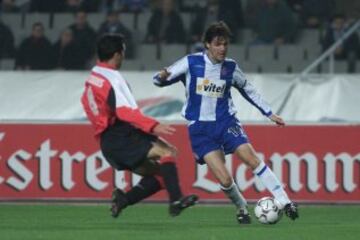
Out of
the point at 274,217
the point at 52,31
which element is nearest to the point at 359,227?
the point at 274,217

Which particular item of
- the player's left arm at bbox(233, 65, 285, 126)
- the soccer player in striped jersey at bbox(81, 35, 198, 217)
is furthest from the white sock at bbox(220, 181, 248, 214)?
the soccer player in striped jersey at bbox(81, 35, 198, 217)

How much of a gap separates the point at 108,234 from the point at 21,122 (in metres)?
6.22

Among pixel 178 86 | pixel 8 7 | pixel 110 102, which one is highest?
pixel 110 102

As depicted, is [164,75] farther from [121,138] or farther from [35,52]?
[35,52]

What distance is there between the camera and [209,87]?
12359 millimetres

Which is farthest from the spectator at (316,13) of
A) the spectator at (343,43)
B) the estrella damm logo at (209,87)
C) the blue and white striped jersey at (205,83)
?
the estrella damm logo at (209,87)

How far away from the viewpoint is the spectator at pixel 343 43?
1925cm

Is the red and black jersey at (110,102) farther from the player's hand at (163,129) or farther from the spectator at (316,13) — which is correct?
the spectator at (316,13)

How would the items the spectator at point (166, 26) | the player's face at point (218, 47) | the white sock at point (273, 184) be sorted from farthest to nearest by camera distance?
the spectator at point (166, 26)
the player's face at point (218, 47)
the white sock at point (273, 184)

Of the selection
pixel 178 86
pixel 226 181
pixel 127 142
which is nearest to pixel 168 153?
pixel 127 142

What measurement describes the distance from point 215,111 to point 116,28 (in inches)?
291

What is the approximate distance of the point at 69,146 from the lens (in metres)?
16.6

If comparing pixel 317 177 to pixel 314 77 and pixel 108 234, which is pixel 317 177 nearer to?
pixel 314 77

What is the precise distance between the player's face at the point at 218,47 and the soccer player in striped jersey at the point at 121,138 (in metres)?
1.11
